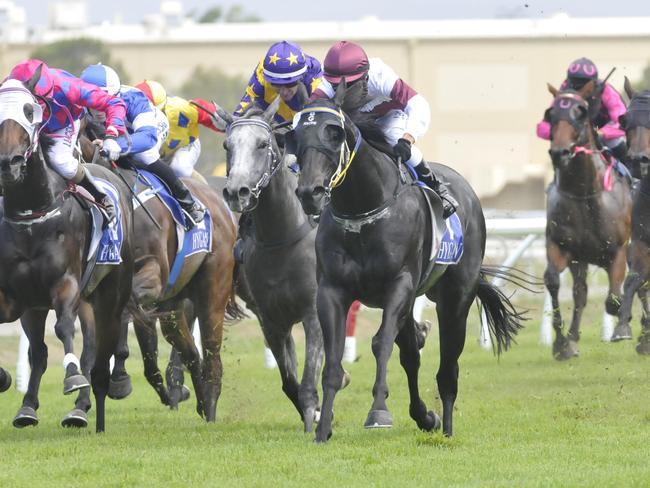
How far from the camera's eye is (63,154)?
7.88 meters

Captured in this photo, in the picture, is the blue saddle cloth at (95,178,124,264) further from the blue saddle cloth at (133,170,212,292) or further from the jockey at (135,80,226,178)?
the jockey at (135,80,226,178)

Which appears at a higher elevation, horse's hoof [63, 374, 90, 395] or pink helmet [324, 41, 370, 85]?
pink helmet [324, 41, 370, 85]

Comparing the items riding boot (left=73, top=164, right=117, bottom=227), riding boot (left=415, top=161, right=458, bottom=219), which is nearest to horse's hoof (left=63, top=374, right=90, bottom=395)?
riding boot (left=73, top=164, right=117, bottom=227)

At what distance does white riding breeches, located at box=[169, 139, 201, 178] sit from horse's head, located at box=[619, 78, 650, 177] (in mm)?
2929

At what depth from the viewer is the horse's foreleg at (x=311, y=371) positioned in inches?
319

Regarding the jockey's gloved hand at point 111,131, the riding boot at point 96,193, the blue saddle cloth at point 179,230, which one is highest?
the jockey's gloved hand at point 111,131

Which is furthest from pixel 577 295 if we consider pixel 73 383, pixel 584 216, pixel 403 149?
pixel 73 383

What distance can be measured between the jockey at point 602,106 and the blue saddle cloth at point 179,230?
10.7 ft

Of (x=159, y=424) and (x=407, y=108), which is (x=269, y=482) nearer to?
(x=407, y=108)

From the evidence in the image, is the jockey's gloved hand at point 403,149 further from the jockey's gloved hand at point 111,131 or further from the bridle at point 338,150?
the jockey's gloved hand at point 111,131

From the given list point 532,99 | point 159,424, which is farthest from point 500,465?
point 532,99

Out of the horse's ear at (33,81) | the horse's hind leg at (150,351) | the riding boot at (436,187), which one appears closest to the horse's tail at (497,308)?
the riding boot at (436,187)

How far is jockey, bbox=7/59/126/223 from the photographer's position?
7859 millimetres

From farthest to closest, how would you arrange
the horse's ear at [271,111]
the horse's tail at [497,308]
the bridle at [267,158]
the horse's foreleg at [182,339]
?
the horse's foreleg at [182,339] < the horse's tail at [497,308] < the horse's ear at [271,111] < the bridle at [267,158]
